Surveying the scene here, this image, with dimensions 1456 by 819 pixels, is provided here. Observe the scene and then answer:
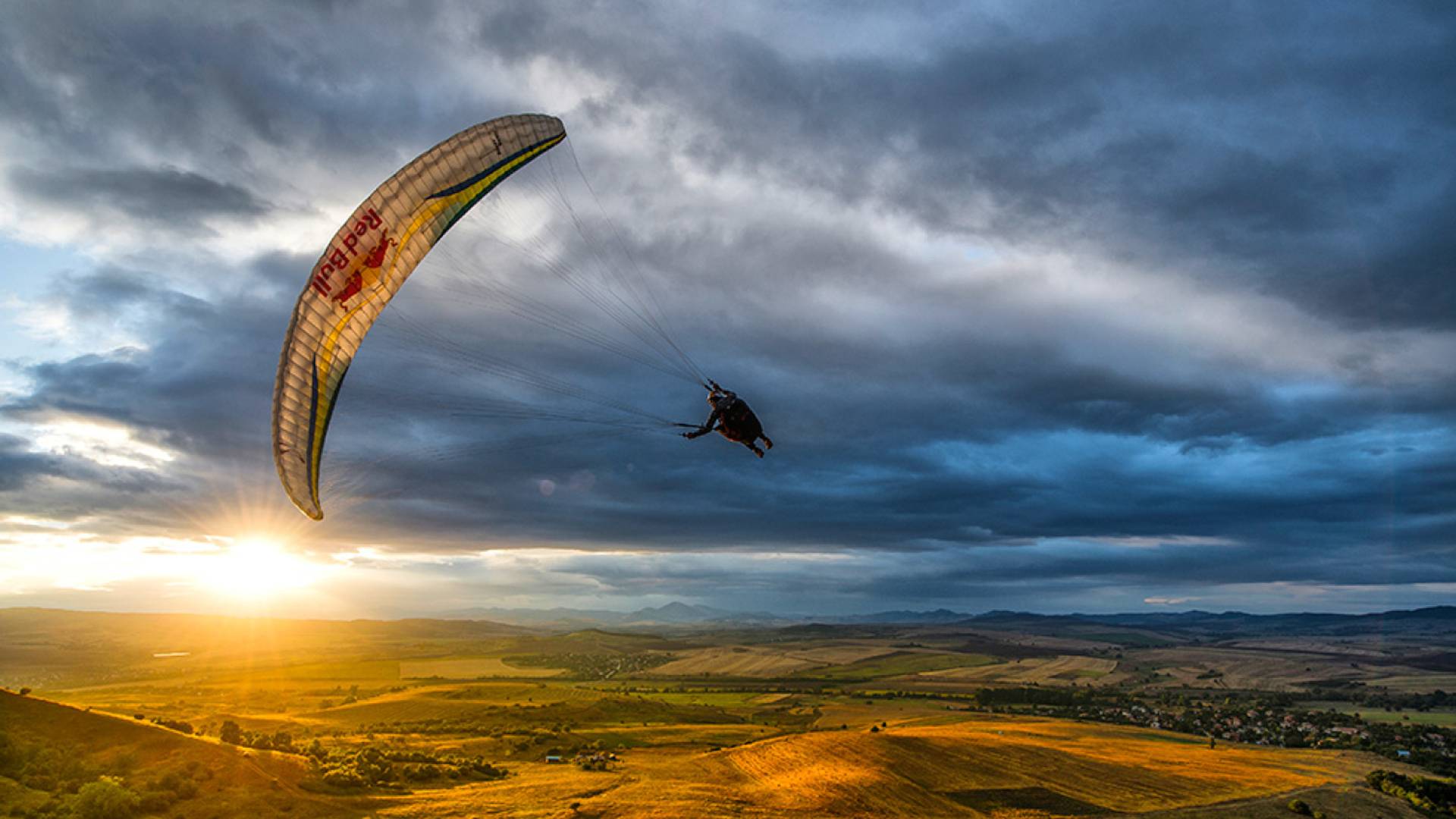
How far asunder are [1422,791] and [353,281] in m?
65.8

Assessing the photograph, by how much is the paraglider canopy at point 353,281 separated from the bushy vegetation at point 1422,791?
61271 millimetres

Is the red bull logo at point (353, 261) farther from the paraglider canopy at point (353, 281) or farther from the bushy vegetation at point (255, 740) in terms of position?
the bushy vegetation at point (255, 740)

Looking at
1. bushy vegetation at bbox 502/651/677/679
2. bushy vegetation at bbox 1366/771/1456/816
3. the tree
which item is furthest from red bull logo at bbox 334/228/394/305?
bushy vegetation at bbox 502/651/677/679

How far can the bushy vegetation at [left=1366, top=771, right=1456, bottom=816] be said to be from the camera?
150 feet

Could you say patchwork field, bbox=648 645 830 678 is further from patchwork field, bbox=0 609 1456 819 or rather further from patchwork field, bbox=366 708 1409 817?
patchwork field, bbox=366 708 1409 817

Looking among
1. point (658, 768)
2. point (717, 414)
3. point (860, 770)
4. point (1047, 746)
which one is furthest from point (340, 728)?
point (1047, 746)

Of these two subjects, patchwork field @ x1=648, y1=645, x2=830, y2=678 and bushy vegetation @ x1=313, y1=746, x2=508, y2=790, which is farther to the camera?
patchwork field @ x1=648, y1=645, x2=830, y2=678

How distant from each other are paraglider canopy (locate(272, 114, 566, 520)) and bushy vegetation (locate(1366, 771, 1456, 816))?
61.3 meters

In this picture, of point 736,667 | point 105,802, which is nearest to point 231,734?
point 105,802

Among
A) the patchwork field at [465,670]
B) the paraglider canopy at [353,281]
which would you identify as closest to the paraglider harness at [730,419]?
the paraglider canopy at [353,281]

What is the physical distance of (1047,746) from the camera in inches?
2201

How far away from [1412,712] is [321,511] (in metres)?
154

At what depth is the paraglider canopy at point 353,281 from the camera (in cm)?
2270

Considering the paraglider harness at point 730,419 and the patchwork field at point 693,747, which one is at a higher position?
the paraglider harness at point 730,419
